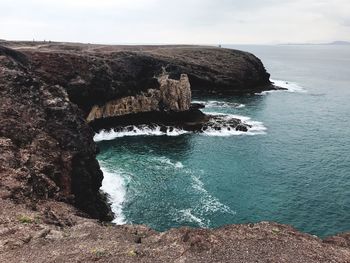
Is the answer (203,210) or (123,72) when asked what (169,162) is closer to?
(203,210)

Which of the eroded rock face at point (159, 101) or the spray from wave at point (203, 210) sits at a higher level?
the eroded rock face at point (159, 101)

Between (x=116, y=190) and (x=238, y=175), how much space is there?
70.0 ft

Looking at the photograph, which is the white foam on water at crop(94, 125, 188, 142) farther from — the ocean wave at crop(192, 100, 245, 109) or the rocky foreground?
the ocean wave at crop(192, 100, 245, 109)

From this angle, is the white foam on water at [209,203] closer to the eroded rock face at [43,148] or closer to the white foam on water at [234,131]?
the eroded rock face at [43,148]

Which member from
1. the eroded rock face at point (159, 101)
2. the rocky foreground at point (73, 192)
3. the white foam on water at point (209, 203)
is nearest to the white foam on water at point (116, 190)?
the rocky foreground at point (73, 192)

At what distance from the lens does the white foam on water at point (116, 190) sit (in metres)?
52.7

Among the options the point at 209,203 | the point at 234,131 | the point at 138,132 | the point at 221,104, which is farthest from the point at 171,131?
the point at 209,203

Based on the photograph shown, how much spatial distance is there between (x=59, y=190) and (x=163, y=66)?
253 feet

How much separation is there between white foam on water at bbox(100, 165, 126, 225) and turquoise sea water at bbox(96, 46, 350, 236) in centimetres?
15

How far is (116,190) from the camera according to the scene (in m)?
59.6

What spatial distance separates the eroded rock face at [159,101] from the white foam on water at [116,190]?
3145 cm

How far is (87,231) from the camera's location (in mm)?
31719

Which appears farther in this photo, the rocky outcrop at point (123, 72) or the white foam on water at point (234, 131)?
the white foam on water at point (234, 131)

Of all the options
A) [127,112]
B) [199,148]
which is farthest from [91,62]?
[199,148]
